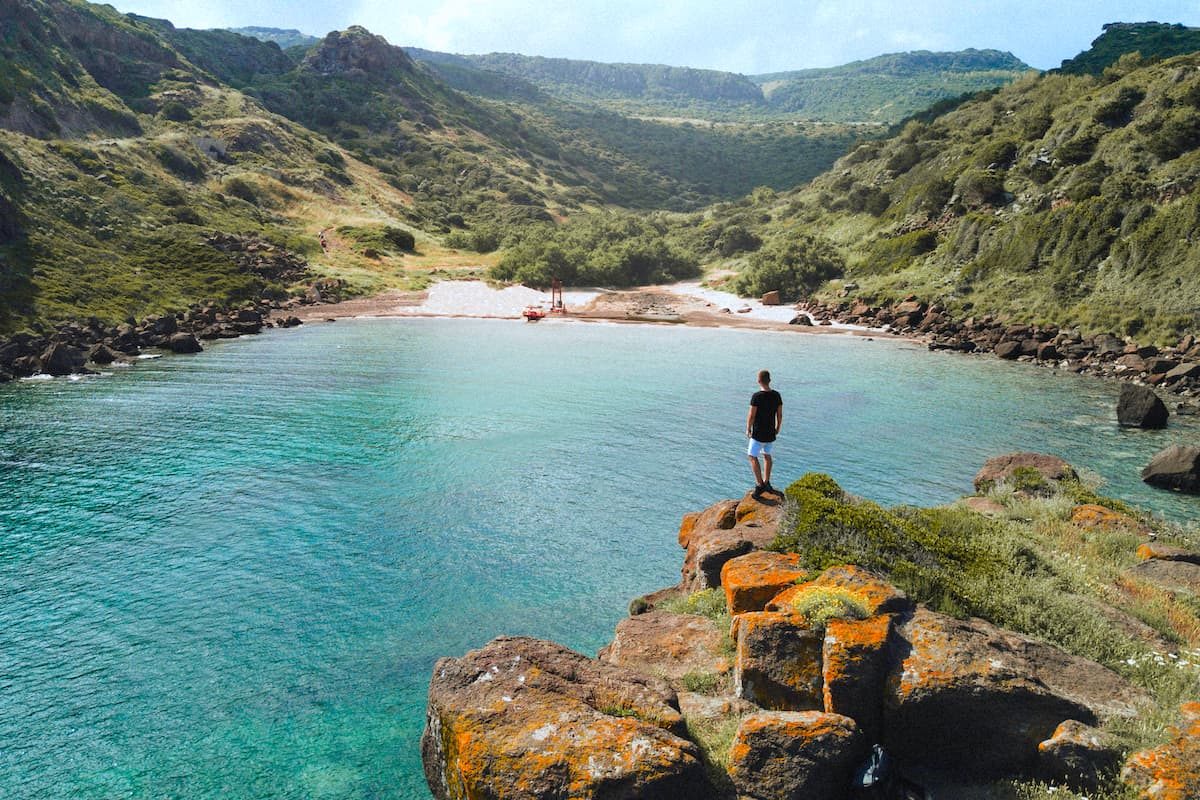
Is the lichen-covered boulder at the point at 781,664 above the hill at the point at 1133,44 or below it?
below

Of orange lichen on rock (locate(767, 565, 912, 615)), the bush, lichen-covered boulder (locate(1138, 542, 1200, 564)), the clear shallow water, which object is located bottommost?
the clear shallow water

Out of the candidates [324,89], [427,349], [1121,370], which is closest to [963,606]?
[1121,370]

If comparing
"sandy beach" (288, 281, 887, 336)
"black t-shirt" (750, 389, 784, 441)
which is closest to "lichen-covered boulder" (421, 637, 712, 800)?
"black t-shirt" (750, 389, 784, 441)

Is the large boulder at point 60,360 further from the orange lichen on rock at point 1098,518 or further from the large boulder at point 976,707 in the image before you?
the orange lichen on rock at point 1098,518

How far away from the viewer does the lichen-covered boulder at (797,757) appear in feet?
23.3

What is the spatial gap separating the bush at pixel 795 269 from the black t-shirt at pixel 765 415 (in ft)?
219

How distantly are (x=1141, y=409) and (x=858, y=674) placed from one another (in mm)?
29307

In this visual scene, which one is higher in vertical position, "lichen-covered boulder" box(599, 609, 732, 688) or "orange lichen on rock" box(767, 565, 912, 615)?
"orange lichen on rock" box(767, 565, 912, 615)

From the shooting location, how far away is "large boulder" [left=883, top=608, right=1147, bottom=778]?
755 cm

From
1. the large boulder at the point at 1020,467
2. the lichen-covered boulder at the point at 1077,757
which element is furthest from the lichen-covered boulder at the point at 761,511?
A: the large boulder at the point at 1020,467

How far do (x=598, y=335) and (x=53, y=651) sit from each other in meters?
51.0

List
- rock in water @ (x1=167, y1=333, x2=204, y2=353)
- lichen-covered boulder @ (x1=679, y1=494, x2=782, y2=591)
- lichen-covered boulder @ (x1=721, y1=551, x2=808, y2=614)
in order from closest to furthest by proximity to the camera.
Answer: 1. lichen-covered boulder @ (x1=721, y1=551, x2=808, y2=614)
2. lichen-covered boulder @ (x1=679, y1=494, x2=782, y2=591)
3. rock in water @ (x1=167, y1=333, x2=204, y2=353)

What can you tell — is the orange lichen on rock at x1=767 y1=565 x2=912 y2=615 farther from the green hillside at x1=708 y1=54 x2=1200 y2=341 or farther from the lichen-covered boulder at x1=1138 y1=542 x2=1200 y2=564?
the green hillside at x1=708 y1=54 x2=1200 y2=341

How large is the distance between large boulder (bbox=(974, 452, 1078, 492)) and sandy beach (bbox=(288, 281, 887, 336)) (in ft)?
127
